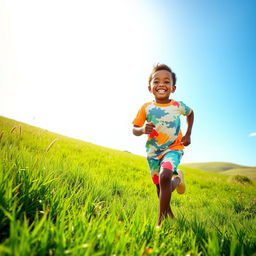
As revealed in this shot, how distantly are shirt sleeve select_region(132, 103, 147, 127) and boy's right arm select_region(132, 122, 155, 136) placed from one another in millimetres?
90

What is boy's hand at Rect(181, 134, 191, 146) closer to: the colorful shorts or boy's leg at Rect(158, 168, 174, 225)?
the colorful shorts

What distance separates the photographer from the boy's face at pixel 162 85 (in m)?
3.74

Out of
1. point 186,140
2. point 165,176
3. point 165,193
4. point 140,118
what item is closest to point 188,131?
point 186,140

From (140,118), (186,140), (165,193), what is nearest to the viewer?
(165,193)

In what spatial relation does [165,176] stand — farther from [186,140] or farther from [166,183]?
[186,140]

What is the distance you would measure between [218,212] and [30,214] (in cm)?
343

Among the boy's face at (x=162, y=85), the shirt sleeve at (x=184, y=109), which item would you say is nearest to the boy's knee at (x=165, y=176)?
the shirt sleeve at (x=184, y=109)

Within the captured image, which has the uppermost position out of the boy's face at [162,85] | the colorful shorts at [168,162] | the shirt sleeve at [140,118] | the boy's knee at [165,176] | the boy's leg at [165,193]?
the boy's face at [162,85]

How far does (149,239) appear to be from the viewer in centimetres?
175

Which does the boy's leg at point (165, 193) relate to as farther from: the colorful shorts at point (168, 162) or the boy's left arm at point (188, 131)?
the boy's left arm at point (188, 131)

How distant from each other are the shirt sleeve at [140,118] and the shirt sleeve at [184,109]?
2.23 feet

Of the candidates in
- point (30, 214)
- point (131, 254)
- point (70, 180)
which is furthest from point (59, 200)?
point (70, 180)

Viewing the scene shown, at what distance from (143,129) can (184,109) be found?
106cm

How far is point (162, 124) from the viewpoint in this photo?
11.7 feet
